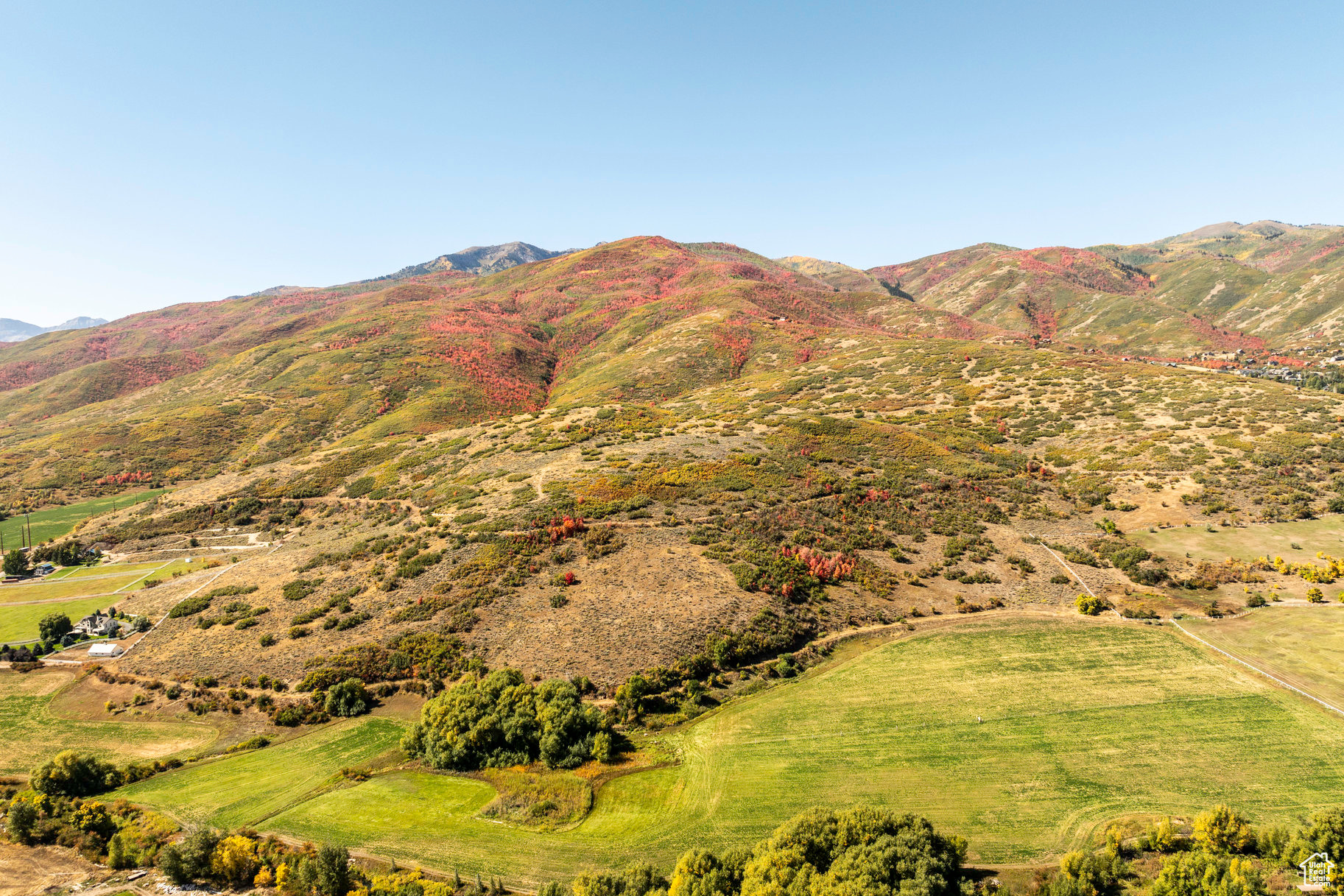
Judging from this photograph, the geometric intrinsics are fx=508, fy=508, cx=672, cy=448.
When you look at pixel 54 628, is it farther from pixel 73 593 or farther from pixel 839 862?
pixel 839 862

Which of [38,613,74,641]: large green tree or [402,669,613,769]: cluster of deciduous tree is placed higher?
[38,613,74,641]: large green tree

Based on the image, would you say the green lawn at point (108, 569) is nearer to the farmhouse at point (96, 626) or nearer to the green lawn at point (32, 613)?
the green lawn at point (32, 613)

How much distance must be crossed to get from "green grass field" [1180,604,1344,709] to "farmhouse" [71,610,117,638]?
84906mm

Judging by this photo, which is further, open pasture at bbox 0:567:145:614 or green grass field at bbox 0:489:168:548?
green grass field at bbox 0:489:168:548

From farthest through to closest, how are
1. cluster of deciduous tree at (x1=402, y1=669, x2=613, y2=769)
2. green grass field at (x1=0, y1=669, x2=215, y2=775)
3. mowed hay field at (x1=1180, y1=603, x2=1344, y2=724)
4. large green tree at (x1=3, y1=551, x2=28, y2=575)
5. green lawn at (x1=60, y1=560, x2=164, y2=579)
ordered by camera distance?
1. green lawn at (x1=60, y1=560, x2=164, y2=579)
2. large green tree at (x1=3, y1=551, x2=28, y2=575)
3. green grass field at (x1=0, y1=669, x2=215, y2=775)
4. mowed hay field at (x1=1180, y1=603, x2=1344, y2=724)
5. cluster of deciduous tree at (x1=402, y1=669, x2=613, y2=769)

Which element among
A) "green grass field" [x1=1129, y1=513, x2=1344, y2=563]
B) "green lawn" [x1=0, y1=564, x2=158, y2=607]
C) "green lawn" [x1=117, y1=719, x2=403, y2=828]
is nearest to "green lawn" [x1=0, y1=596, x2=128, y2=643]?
"green lawn" [x1=0, y1=564, x2=158, y2=607]

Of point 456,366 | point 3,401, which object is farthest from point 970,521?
point 3,401

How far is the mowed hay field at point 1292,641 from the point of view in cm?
2988

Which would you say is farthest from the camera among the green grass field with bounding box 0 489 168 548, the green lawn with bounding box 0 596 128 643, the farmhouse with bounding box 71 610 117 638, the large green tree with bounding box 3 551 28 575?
the green grass field with bounding box 0 489 168 548

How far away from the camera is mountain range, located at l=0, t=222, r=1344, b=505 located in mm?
102000

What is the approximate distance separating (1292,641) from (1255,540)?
15.7 meters

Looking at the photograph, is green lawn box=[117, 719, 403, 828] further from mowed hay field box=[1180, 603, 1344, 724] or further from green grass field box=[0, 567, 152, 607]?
mowed hay field box=[1180, 603, 1344, 724]

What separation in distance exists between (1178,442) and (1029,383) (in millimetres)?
27817

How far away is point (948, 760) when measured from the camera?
86.1 feet
